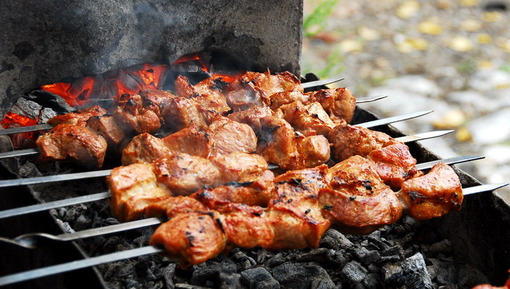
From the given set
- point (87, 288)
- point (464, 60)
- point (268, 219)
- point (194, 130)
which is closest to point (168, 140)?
point (194, 130)

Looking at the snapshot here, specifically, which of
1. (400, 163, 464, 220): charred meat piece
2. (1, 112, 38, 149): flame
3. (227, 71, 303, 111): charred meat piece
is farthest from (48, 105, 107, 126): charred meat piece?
(400, 163, 464, 220): charred meat piece

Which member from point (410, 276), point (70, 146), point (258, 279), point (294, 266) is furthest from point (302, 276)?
point (70, 146)

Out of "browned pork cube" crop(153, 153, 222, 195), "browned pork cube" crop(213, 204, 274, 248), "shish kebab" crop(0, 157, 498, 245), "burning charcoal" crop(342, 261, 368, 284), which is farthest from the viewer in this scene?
"burning charcoal" crop(342, 261, 368, 284)

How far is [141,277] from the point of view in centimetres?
289

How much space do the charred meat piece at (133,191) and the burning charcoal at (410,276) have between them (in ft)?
4.08

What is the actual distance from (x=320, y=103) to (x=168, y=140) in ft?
3.44

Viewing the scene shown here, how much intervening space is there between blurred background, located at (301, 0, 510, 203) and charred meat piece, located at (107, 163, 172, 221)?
396 cm

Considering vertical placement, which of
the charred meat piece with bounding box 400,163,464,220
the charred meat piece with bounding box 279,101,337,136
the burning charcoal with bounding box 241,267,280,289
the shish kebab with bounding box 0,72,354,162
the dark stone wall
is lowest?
the burning charcoal with bounding box 241,267,280,289

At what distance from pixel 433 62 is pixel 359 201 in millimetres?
5755

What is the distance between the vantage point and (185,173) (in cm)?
263

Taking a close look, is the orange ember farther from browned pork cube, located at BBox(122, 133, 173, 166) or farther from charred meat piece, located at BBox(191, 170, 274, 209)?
charred meat piece, located at BBox(191, 170, 274, 209)

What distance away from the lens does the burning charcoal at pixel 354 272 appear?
2947 mm

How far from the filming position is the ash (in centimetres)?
288

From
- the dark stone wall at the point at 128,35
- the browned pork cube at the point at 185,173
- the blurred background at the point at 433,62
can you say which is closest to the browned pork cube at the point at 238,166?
the browned pork cube at the point at 185,173
